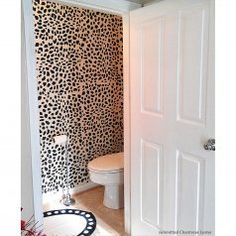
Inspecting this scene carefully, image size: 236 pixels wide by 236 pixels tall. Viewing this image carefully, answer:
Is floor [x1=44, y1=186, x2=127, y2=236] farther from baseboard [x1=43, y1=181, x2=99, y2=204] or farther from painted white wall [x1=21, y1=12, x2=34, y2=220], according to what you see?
painted white wall [x1=21, y1=12, x2=34, y2=220]

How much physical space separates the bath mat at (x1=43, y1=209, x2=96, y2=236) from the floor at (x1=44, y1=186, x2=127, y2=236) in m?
0.07

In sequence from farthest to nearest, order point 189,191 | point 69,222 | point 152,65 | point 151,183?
point 69,222
point 151,183
point 152,65
point 189,191

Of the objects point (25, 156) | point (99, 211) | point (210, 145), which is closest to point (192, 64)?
point (210, 145)

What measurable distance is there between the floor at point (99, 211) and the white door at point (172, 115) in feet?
1.03

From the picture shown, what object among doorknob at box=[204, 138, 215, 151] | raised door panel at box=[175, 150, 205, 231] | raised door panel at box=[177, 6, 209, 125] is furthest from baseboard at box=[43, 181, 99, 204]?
doorknob at box=[204, 138, 215, 151]

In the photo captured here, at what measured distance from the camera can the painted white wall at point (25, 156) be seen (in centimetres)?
149

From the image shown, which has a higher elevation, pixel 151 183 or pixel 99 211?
pixel 151 183

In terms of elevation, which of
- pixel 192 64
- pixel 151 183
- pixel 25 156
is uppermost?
pixel 192 64

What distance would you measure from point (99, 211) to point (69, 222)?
0.33 m

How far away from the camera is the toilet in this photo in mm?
2557

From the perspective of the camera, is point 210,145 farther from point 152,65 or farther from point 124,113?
point 124,113

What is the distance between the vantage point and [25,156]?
1.54m
